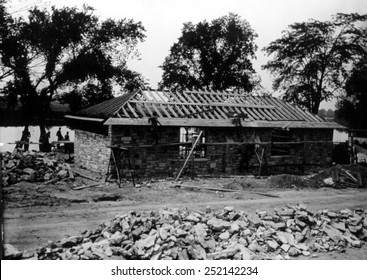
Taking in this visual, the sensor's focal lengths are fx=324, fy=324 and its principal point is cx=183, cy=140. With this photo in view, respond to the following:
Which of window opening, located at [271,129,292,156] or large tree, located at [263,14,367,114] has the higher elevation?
large tree, located at [263,14,367,114]

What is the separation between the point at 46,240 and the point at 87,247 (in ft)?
5.22

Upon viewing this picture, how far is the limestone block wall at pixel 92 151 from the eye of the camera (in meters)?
15.8

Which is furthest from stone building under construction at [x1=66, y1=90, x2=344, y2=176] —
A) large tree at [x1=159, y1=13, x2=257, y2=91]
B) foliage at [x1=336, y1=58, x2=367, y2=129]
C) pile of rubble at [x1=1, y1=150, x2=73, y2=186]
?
large tree at [x1=159, y1=13, x2=257, y2=91]

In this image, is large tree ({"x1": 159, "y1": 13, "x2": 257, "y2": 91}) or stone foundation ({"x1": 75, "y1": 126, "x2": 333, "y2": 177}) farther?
large tree ({"x1": 159, "y1": 13, "x2": 257, "y2": 91})

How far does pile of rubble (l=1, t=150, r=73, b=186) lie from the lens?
13624mm

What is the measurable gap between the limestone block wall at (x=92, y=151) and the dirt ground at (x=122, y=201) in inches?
90.4

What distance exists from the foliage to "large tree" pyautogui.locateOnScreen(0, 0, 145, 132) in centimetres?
1875

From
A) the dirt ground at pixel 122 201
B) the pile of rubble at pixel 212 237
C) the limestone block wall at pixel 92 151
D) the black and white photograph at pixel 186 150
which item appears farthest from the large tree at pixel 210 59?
the pile of rubble at pixel 212 237

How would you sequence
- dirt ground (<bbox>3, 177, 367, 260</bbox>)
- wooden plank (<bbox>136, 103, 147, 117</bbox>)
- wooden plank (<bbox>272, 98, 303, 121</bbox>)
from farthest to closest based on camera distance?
wooden plank (<bbox>272, 98, 303, 121</bbox>) < wooden plank (<bbox>136, 103, 147, 117</bbox>) < dirt ground (<bbox>3, 177, 367, 260</bbox>)

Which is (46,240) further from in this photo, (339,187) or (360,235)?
(339,187)

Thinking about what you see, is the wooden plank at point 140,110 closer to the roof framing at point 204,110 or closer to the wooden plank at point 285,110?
the roof framing at point 204,110

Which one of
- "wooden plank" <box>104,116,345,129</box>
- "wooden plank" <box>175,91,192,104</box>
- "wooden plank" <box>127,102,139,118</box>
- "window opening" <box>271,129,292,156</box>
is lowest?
"window opening" <box>271,129,292,156</box>

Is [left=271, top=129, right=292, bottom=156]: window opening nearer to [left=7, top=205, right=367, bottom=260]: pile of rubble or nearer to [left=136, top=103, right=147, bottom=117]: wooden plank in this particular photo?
[left=136, top=103, right=147, bottom=117]: wooden plank
